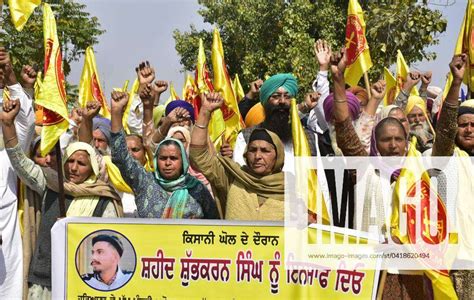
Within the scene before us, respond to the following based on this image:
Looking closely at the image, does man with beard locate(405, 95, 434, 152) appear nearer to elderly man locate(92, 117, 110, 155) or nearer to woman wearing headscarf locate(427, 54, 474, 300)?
woman wearing headscarf locate(427, 54, 474, 300)

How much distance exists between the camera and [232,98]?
7.20 m

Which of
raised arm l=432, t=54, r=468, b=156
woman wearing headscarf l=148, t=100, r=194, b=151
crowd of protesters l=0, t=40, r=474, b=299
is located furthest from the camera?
woman wearing headscarf l=148, t=100, r=194, b=151

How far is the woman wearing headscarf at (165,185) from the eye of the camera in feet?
16.9

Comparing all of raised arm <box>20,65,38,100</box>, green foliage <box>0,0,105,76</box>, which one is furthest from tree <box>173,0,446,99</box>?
raised arm <box>20,65,38,100</box>

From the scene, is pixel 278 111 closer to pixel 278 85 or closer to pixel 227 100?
pixel 278 85

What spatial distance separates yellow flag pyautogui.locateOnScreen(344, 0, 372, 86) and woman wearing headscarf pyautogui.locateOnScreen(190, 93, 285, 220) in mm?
2325

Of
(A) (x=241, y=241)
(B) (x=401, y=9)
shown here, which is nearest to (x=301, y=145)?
(A) (x=241, y=241)

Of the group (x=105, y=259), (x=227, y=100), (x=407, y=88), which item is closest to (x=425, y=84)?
(x=407, y=88)

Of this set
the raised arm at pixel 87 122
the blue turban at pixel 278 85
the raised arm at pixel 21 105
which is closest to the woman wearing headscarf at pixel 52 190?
the raised arm at pixel 21 105

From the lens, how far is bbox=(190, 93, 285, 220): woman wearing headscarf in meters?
5.03

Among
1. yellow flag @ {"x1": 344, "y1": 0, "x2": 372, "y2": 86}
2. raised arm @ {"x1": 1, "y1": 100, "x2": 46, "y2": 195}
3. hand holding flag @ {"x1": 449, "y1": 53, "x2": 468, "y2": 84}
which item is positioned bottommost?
raised arm @ {"x1": 1, "y1": 100, "x2": 46, "y2": 195}

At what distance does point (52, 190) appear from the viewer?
5.35 meters

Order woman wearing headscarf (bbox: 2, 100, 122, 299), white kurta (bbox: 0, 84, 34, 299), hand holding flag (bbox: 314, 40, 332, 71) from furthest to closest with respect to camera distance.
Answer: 1. hand holding flag (bbox: 314, 40, 332, 71)
2. white kurta (bbox: 0, 84, 34, 299)
3. woman wearing headscarf (bbox: 2, 100, 122, 299)

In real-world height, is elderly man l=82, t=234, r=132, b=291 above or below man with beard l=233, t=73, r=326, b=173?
below
